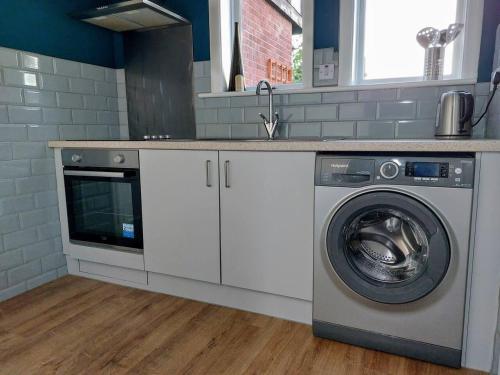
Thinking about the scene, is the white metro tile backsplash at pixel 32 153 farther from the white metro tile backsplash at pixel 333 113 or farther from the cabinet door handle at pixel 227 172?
the cabinet door handle at pixel 227 172

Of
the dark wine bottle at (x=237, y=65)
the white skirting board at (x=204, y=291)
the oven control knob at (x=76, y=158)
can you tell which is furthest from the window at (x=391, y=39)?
the oven control knob at (x=76, y=158)

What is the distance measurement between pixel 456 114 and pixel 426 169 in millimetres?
→ 590

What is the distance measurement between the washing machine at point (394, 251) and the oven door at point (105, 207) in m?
1.11

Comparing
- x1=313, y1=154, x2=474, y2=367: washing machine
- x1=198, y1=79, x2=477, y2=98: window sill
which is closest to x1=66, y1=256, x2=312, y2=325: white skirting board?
x1=313, y1=154, x2=474, y2=367: washing machine

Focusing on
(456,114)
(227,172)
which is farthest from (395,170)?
(227,172)

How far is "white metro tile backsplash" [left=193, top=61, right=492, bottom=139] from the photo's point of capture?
2.01 metres

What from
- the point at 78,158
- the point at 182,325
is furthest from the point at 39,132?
the point at 182,325

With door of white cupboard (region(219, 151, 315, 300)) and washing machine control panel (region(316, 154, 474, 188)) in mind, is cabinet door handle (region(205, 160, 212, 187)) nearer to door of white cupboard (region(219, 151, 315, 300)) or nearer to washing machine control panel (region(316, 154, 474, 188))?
door of white cupboard (region(219, 151, 315, 300))

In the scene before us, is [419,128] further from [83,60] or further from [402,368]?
[83,60]

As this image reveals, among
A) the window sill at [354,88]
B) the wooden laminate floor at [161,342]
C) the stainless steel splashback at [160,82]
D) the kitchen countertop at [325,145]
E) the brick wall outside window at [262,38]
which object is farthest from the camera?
the brick wall outside window at [262,38]

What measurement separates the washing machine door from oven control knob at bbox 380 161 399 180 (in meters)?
0.07

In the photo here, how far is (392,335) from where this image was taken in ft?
4.88

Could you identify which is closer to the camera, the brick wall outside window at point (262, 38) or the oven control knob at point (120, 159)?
the oven control knob at point (120, 159)

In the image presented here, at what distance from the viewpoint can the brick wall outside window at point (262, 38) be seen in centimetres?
278
